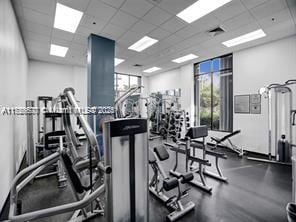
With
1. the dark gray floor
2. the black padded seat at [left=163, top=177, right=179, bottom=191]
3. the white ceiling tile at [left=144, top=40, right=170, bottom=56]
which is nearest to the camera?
the black padded seat at [left=163, top=177, right=179, bottom=191]

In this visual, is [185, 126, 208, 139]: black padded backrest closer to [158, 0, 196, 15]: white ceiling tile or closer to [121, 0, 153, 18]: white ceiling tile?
[158, 0, 196, 15]: white ceiling tile

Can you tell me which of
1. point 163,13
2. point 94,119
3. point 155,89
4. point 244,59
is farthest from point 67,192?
point 155,89

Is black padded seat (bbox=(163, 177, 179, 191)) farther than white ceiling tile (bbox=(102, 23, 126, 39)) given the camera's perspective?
No

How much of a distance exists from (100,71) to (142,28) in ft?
5.39

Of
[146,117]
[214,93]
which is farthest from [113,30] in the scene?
[214,93]

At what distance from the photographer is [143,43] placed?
4.77 m

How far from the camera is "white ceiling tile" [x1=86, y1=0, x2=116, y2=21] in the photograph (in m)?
2.89

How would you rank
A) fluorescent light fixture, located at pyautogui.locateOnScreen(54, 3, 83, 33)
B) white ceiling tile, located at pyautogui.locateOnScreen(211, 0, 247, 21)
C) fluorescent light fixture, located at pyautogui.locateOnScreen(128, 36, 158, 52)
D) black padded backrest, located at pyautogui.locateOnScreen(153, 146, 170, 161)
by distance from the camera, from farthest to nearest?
fluorescent light fixture, located at pyautogui.locateOnScreen(128, 36, 158, 52) → fluorescent light fixture, located at pyautogui.locateOnScreen(54, 3, 83, 33) → white ceiling tile, located at pyautogui.locateOnScreen(211, 0, 247, 21) → black padded backrest, located at pyautogui.locateOnScreen(153, 146, 170, 161)

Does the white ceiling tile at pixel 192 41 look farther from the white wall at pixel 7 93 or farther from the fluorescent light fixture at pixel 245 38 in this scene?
the white wall at pixel 7 93

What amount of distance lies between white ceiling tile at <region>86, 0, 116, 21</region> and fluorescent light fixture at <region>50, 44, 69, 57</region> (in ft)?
7.95

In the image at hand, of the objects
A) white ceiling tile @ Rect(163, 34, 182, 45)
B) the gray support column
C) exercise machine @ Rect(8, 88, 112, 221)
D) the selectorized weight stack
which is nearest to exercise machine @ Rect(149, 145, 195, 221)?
the selectorized weight stack

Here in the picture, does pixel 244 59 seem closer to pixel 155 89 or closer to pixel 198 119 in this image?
pixel 198 119

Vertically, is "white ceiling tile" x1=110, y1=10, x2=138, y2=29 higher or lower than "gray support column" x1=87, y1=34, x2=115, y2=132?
higher

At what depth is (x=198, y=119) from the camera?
6.99 metres
